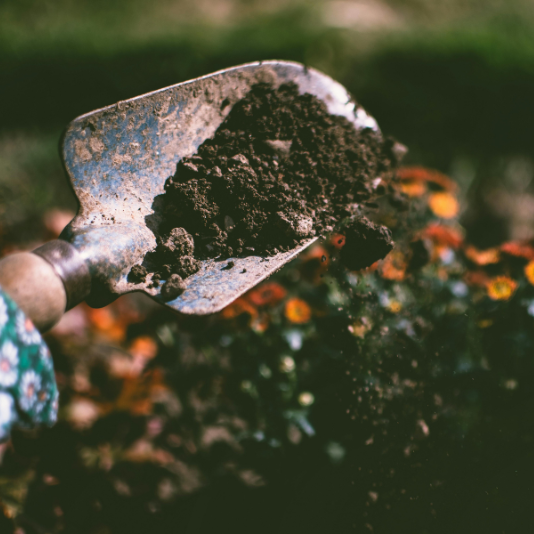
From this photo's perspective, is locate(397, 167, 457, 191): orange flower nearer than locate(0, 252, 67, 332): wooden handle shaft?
No

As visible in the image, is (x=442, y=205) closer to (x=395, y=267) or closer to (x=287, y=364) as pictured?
(x=395, y=267)

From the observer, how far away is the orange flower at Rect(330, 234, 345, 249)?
930 millimetres

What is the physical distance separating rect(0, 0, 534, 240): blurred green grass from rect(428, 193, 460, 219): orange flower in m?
1.38

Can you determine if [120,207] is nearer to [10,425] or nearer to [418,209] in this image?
[10,425]

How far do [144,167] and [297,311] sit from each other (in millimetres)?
575

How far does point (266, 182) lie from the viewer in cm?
107

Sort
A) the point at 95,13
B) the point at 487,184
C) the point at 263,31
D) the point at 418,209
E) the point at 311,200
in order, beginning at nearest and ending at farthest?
1. the point at 311,200
2. the point at 418,209
3. the point at 487,184
4. the point at 263,31
5. the point at 95,13

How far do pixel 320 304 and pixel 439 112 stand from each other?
8.77 ft

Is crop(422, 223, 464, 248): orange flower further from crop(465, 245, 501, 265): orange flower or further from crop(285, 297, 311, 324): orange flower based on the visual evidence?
crop(285, 297, 311, 324): orange flower

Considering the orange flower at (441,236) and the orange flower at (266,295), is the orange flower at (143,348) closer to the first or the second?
the orange flower at (266,295)

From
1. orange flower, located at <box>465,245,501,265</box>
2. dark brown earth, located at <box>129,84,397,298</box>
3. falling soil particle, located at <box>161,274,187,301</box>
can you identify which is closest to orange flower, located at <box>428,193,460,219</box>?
orange flower, located at <box>465,245,501,265</box>

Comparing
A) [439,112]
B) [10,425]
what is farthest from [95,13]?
[10,425]

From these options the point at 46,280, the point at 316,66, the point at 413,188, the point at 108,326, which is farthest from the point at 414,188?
the point at 316,66

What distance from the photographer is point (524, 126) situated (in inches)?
126
